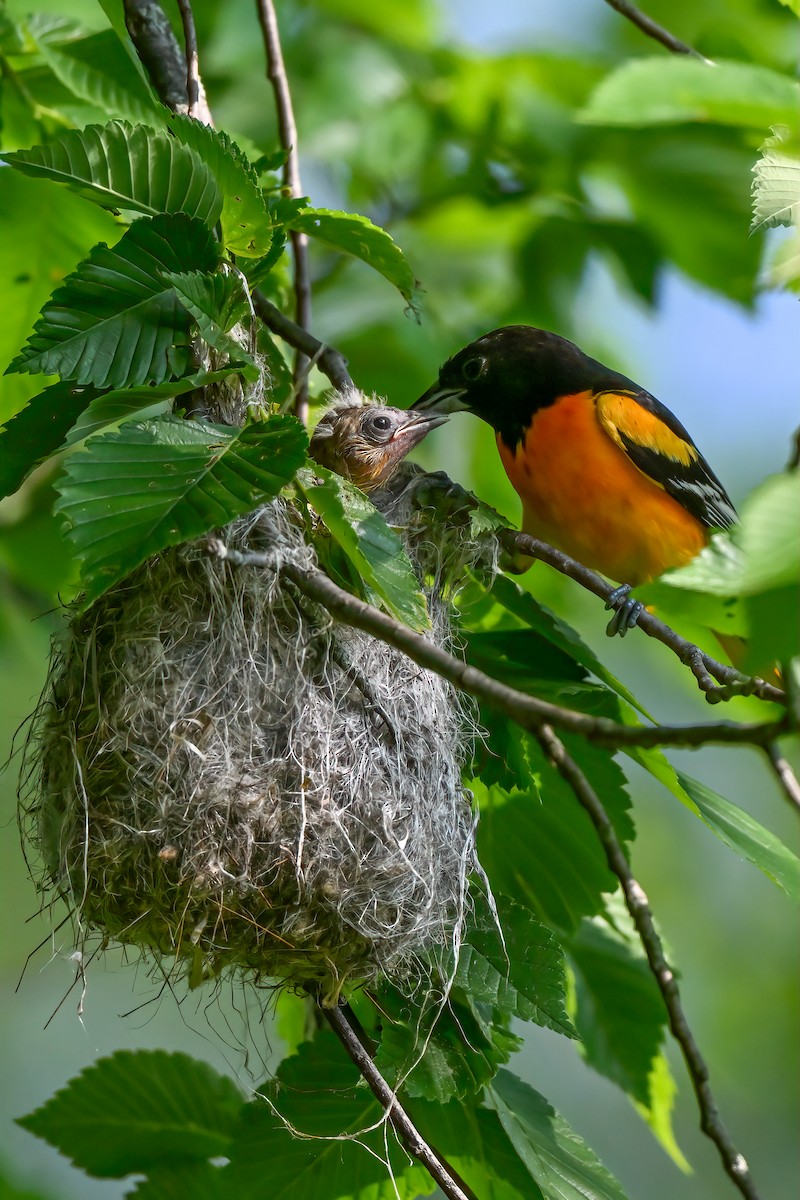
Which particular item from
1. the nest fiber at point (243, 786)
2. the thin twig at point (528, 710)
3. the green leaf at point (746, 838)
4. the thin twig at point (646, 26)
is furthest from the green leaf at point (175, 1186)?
the thin twig at point (646, 26)

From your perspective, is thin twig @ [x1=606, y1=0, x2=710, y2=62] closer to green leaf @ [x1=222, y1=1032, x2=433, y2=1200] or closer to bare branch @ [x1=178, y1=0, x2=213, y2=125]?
bare branch @ [x1=178, y1=0, x2=213, y2=125]

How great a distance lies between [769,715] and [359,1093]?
1850 millimetres

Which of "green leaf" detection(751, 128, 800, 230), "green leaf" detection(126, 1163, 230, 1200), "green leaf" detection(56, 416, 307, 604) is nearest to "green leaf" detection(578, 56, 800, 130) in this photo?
"green leaf" detection(751, 128, 800, 230)

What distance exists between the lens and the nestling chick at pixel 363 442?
3.31 m

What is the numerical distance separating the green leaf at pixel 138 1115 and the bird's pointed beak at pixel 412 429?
1880mm

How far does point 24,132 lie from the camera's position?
3.43 meters

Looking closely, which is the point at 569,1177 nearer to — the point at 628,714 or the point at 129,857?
the point at 628,714

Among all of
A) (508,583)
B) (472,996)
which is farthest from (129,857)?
(508,583)

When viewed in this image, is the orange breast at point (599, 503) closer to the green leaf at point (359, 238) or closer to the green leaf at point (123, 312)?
the green leaf at point (359, 238)

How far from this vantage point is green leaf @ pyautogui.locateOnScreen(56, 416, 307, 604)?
1.91 meters

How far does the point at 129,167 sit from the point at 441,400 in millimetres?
1868

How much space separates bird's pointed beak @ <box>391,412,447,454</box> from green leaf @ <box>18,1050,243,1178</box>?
188cm

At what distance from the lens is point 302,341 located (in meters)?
3.12

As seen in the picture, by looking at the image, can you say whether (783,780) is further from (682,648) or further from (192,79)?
(192,79)
